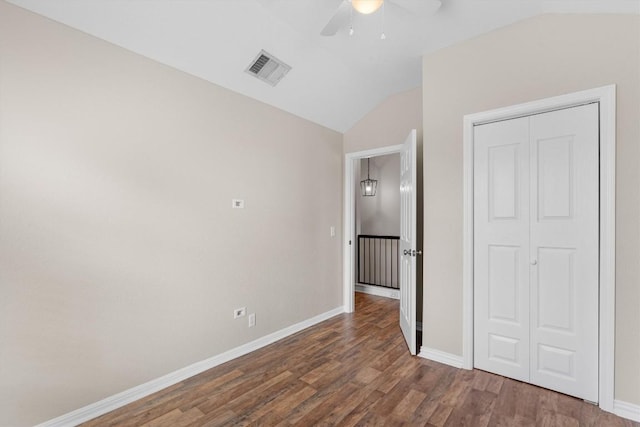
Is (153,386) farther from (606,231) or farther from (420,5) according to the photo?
(606,231)

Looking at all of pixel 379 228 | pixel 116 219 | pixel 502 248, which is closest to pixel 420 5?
pixel 502 248

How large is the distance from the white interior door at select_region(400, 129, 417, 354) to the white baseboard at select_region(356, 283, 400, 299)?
153 centimetres

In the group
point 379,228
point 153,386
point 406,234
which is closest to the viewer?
point 153,386

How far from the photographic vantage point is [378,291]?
5113 mm

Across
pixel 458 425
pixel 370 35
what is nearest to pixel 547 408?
pixel 458 425

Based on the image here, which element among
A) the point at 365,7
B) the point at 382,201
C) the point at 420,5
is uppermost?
the point at 420,5

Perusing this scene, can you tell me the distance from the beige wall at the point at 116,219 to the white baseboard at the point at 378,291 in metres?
2.42

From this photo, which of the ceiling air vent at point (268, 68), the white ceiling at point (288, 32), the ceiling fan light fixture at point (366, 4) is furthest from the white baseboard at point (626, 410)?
the ceiling air vent at point (268, 68)

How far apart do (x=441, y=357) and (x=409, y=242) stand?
1089 millimetres

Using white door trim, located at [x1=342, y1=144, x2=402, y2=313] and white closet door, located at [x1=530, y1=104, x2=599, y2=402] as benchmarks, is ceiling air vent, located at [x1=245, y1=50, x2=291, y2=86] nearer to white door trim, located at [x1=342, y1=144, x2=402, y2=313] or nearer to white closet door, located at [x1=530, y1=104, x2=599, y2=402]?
white door trim, located at [x1=342, y1=144, x2=402, y2=313]

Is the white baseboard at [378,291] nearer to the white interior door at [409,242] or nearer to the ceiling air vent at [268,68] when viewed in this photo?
the white interior door at [409,242]

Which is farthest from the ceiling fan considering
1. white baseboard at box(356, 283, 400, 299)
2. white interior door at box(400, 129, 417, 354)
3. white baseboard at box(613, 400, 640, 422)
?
white baseboard at box(356, 283, 400, 299)

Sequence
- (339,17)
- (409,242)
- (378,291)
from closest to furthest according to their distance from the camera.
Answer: (339,17) → (409,242) → (378,291)

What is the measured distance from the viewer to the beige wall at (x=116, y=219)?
1716 mm
